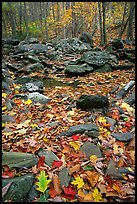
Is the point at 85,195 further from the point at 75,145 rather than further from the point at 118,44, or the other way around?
the point at 118,44

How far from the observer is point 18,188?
6.97 feet

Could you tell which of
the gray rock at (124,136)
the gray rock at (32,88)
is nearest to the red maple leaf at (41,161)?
the gray rock at (124,136)

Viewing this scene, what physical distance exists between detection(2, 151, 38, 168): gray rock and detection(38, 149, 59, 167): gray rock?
13 centimetres

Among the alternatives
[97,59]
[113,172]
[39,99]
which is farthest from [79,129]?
[97,59]

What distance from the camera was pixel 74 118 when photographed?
3920 mm

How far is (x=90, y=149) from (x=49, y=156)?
1.83 ft

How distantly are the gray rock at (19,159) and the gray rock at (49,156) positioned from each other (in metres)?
0.13

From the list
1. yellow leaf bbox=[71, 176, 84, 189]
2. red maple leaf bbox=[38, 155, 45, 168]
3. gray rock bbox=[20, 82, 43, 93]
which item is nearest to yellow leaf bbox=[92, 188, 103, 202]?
yellow leaf bbox=[71, 176, 84, 189]

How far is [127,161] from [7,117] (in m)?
2.31

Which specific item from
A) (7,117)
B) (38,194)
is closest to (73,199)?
(38,194)

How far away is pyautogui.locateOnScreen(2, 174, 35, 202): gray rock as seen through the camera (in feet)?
6.80

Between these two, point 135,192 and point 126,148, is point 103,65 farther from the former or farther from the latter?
point 135,192

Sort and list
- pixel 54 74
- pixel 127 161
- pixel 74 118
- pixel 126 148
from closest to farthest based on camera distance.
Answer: pixel 127 161 → pixel 126 148 → pixel 74 118 → pixel 54 74

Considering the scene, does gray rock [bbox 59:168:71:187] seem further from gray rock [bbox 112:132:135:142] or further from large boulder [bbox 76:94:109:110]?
large boulder [bbox 76:94:109:110]
